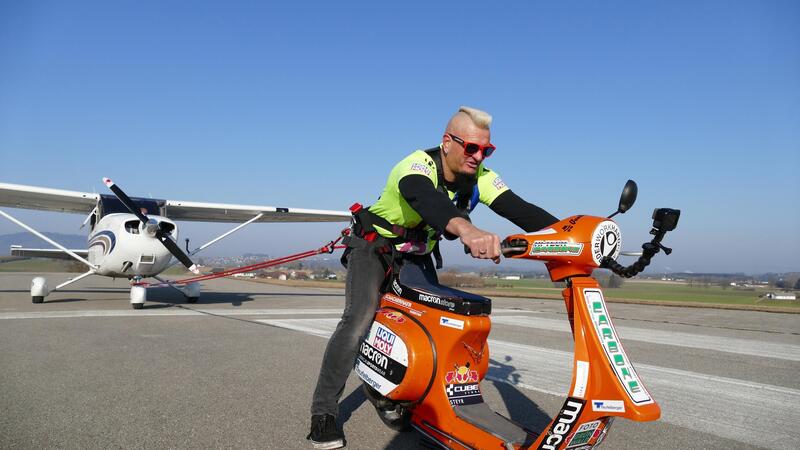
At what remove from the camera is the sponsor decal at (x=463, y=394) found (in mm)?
2477

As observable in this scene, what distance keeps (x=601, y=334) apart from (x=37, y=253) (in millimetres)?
17924

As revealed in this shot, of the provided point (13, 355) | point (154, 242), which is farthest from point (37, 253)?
point (13, 355)

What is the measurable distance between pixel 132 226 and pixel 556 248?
11814 millimetres

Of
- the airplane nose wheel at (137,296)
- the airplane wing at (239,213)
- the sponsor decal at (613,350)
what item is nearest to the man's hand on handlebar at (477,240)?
the sponsor decal at (613,350)

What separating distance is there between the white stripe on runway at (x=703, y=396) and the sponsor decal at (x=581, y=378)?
192cm

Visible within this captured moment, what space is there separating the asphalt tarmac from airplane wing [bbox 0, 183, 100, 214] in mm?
5847

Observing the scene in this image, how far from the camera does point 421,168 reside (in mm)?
2490

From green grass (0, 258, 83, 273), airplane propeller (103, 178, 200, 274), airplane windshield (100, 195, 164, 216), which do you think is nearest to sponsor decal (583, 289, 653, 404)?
airplane propeller (103, 178, 200, 274)

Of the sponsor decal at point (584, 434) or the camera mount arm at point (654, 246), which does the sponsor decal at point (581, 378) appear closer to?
the sponsor decal at point (584, 434)

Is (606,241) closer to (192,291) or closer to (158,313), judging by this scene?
(158,313)

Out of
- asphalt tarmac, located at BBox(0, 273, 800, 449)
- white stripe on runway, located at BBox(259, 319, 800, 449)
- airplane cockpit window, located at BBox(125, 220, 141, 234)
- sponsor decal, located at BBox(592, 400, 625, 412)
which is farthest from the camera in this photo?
airplane cockpit window, located at BBox(125, 220, 141, 234)

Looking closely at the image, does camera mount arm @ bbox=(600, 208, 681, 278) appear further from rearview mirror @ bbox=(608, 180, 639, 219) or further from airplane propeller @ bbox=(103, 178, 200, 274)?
airplane propeller @ bbox=(103, 178, 200, 274)

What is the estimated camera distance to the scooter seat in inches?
95.7

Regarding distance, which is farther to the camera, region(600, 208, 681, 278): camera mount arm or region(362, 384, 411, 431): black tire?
region(362, 384, 411, 431): black tire
